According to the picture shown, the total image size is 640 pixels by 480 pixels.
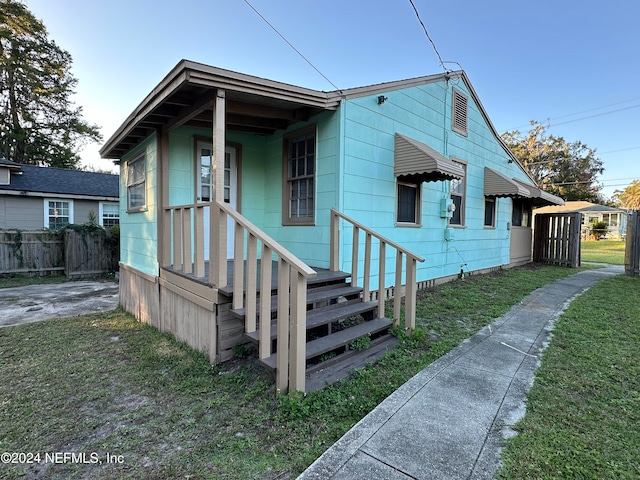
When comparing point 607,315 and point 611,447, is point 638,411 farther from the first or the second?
point 607,315

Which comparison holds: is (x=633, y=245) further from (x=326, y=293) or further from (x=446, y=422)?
(x=446, y=422)

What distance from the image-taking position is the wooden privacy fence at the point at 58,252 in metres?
9.98

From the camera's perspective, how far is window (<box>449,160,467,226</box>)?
24.7ft

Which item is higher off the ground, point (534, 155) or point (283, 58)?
point (534, 155)

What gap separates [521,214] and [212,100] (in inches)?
459

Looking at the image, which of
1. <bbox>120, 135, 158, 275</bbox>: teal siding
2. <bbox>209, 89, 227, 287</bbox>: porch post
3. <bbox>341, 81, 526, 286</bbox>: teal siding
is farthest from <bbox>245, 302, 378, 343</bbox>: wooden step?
<bbox>120, 135, 158, 275</bbox>: teal siding

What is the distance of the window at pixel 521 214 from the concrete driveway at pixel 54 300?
1205cm

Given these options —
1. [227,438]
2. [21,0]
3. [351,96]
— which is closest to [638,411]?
[227,438]

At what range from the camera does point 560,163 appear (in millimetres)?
28469

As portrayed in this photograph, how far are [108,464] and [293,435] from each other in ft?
3.87

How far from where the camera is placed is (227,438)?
2.21 meters

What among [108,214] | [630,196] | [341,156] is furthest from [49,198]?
[630,196]

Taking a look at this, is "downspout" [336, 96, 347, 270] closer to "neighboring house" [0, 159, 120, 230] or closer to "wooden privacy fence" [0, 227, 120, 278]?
"wooden privacy fence" [0, 227, 120, 278]

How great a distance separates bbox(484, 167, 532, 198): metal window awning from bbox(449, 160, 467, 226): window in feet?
3.55
